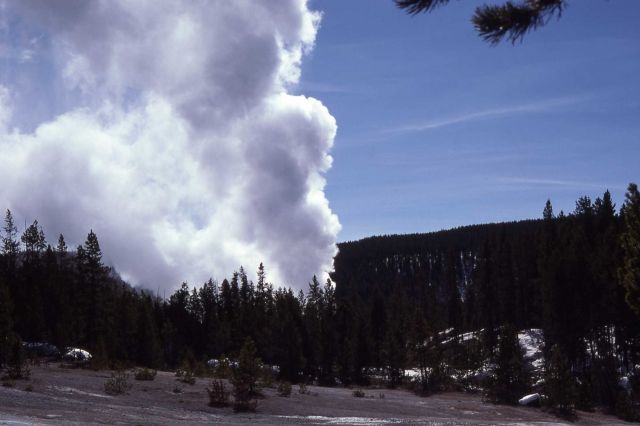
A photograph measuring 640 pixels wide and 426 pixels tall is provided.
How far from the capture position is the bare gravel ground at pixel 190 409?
22.3 m

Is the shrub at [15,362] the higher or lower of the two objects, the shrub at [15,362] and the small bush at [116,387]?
the higher

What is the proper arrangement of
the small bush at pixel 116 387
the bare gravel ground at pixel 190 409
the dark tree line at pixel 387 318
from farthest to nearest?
the dark tree line at pixel 387 318 < the small bush at pixel 116 387 < the bare gravel ground at pixel 190 409

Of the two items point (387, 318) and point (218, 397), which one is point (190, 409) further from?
point (387, 318)

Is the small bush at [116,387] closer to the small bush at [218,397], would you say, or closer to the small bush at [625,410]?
the small bush at [218,397]

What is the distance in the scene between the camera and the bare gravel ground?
22.3 metres

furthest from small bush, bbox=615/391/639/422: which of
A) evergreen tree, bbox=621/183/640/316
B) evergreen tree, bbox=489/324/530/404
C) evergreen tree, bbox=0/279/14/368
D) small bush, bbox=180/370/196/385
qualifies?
evergreen tree, bbox=0/279/14/368

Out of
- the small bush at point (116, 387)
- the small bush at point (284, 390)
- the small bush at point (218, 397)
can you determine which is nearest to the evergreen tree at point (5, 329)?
the small bush at point (116, 387)

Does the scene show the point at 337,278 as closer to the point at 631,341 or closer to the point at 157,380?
the point at 631,341

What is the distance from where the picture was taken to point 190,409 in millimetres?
27797

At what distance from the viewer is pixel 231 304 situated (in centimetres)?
9544

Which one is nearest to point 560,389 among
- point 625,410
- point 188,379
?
point 625,410

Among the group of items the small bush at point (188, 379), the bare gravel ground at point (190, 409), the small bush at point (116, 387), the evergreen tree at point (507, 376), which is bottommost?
the bare gravel ground at point (190, 409)

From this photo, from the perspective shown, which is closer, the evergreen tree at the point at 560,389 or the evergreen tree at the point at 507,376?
the evergreen tree at the point at 560,389

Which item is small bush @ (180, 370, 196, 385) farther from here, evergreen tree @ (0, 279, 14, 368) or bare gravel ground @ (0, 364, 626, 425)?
evergreen tree @ (0, 279, 14, 368)
